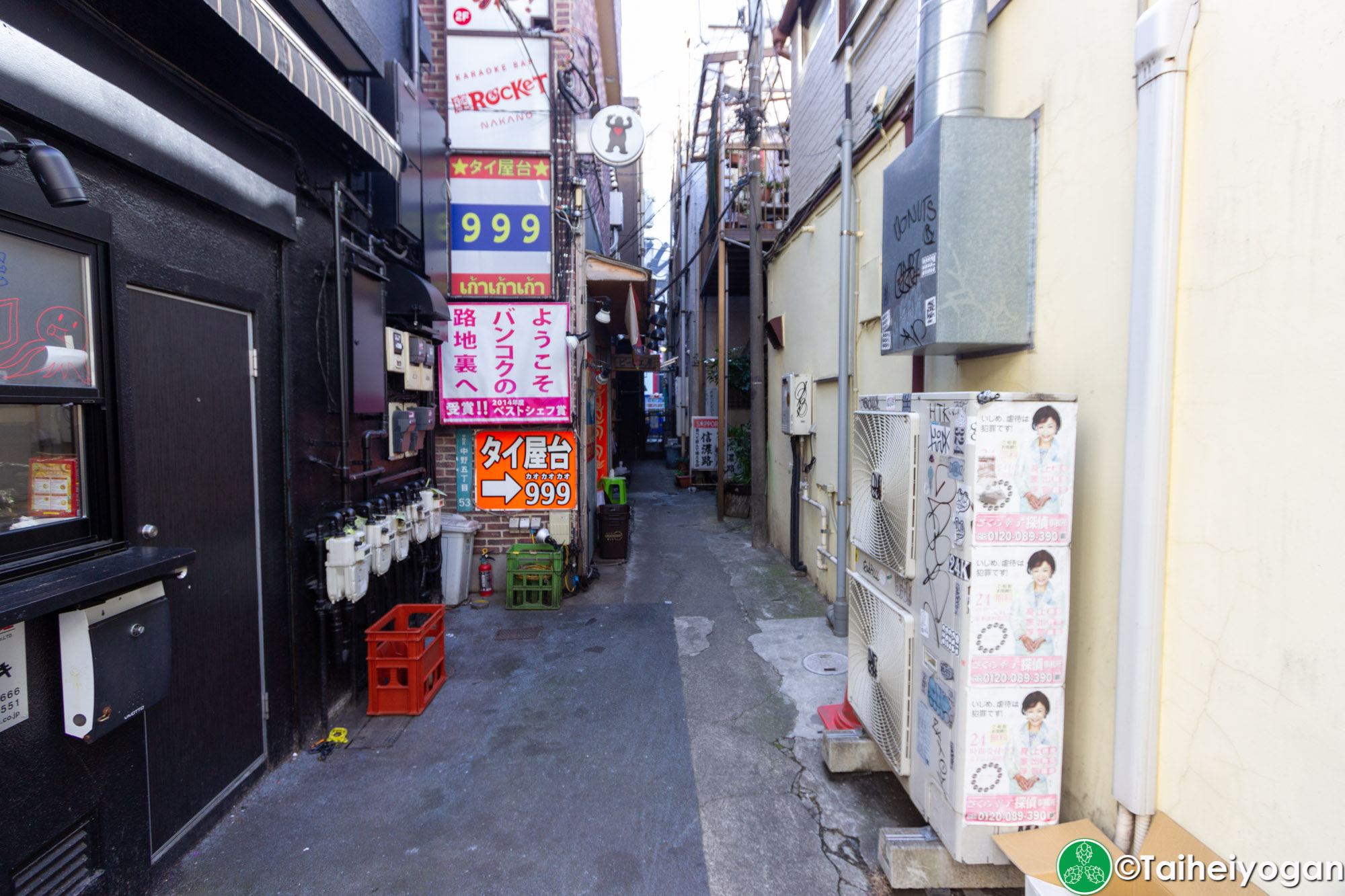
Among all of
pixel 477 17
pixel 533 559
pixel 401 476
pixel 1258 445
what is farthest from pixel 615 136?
pixel 1258 445

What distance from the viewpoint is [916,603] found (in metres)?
2.87

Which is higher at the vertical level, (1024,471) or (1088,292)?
(1088,292)

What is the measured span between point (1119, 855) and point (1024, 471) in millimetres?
1430

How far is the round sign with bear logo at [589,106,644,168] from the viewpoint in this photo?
20.5 feet

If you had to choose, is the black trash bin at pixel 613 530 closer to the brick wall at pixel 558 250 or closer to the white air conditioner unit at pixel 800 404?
the brick wall at pixel 558 250

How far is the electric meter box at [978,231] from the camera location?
9.60 ft

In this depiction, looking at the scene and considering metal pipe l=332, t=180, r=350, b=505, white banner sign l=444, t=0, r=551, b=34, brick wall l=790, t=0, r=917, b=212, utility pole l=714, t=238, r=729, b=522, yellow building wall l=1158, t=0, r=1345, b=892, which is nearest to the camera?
yellow building wall l=1158, t=0, r=1345, b=892

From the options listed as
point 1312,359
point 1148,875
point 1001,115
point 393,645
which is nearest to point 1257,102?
point 1312,359

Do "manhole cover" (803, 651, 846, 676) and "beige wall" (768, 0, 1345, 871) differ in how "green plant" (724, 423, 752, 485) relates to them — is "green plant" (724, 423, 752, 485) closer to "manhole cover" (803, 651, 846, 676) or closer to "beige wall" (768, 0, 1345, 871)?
"manhole cover" (803, 651, 846, 676)

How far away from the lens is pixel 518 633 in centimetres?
561

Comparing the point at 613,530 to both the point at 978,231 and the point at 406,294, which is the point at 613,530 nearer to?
the point at 406,294

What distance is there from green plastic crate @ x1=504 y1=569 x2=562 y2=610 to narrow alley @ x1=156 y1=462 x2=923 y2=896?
692mm

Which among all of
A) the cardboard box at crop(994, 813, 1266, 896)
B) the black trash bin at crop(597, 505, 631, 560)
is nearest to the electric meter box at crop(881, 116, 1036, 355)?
the cardboard box at crop(994, 813, 1266, 896)

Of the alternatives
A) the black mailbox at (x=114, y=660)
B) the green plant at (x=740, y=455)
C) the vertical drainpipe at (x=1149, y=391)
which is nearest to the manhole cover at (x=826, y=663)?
the vertical drainpipe at (x=1149, y=391)
